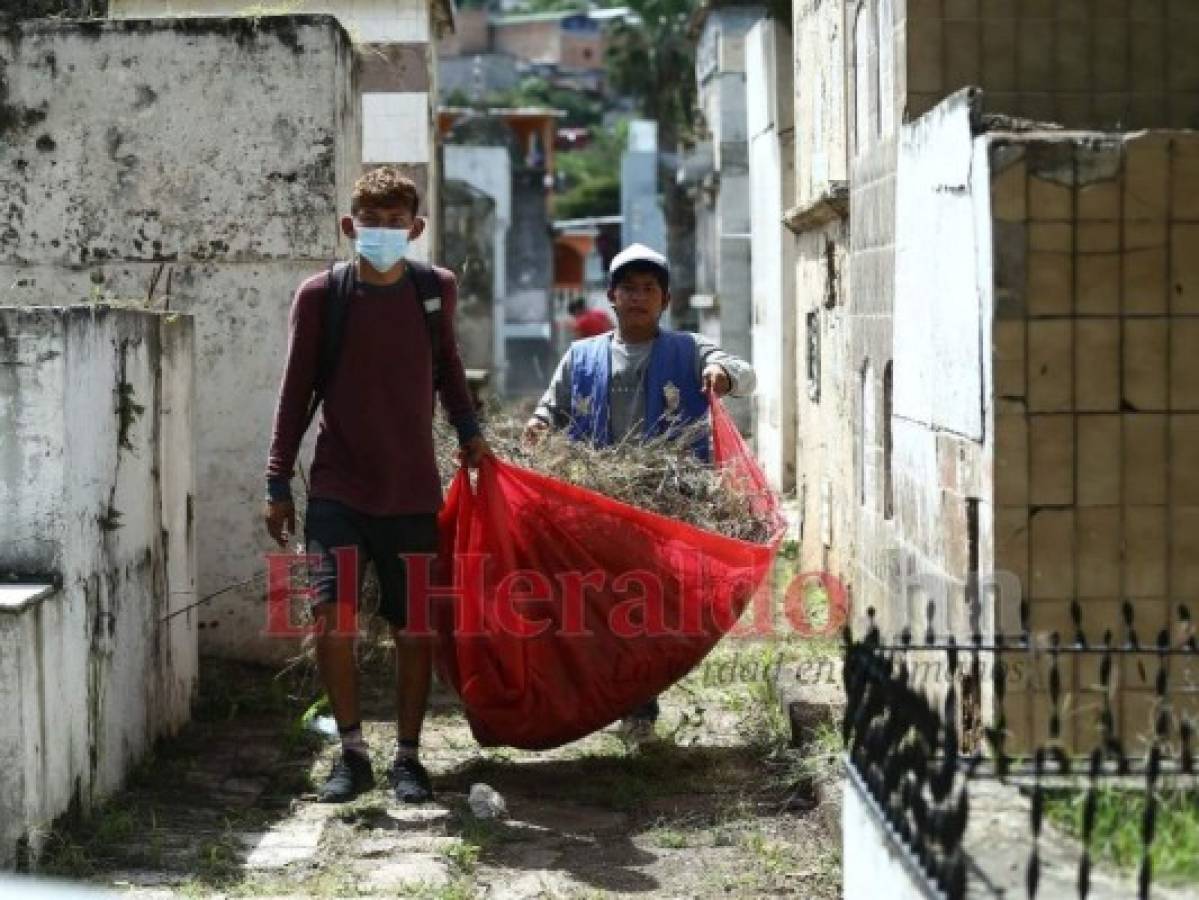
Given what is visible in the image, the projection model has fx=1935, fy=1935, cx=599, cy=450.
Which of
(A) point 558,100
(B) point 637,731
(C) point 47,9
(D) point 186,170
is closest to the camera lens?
(B) point 637,731

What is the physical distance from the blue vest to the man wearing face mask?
A: 951 millimetres

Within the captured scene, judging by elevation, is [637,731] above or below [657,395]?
below

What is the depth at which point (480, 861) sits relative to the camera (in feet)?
19.0

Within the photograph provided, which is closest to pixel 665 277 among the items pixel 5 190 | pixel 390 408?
pixel 390 408

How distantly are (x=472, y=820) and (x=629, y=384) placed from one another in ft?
6.39

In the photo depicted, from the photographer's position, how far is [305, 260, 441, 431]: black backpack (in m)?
6.51

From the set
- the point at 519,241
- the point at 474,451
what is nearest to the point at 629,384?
the point at 474,451

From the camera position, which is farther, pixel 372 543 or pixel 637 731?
pixel 637 731

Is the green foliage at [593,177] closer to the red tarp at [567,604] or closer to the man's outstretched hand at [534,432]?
the man's outstretched hand at [534,432]

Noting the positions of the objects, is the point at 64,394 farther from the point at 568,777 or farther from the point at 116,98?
the point at 116,98

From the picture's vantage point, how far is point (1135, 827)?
3785mm

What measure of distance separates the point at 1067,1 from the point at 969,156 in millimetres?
1467

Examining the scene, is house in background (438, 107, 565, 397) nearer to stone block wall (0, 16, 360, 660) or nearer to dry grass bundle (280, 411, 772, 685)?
stone block wall (0, 16, 360, 660)

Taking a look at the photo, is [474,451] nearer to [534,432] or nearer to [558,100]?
[534,432]
